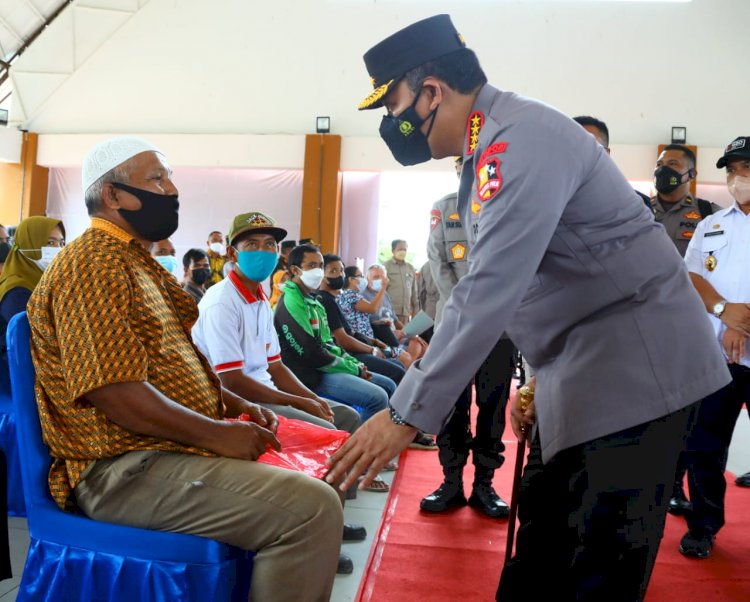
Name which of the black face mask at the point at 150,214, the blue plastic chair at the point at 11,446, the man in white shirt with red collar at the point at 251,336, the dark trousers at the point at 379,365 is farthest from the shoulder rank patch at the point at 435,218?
the blue plastic chair at the point at 11,446

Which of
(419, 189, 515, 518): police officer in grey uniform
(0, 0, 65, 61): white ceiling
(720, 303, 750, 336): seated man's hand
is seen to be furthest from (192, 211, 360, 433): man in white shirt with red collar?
(0, 0, 65, 61): white ceiling

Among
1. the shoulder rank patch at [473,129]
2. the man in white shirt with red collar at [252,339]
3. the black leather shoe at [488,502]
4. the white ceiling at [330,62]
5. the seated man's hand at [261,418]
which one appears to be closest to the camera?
the shoulder rank patch at [473,129]

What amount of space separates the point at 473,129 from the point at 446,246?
1.90 m

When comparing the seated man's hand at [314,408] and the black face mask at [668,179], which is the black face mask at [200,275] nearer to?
the seated man's hand at [314,408]

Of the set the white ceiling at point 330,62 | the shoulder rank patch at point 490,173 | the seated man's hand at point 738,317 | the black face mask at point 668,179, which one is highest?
the white ceiling at point 330,62

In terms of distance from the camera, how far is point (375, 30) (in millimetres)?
10344

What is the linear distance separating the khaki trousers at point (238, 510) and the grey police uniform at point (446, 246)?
1715 millimetres

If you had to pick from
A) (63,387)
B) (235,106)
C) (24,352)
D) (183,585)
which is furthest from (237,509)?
(235,106)

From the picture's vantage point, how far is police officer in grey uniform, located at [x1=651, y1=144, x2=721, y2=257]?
3066 millimetres

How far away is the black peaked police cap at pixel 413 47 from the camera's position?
4.03ft

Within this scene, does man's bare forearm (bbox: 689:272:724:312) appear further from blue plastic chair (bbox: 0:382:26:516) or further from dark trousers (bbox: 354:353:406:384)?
blue plastic chair (bbox: 0:382:26:516)

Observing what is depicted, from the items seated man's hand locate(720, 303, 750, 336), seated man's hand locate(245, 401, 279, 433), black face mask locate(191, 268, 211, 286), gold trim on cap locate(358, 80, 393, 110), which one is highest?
gold trim on cap locate(358, 80, 393, 110)

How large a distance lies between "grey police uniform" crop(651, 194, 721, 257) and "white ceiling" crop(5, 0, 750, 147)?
723 cm

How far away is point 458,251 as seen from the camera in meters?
3.07
